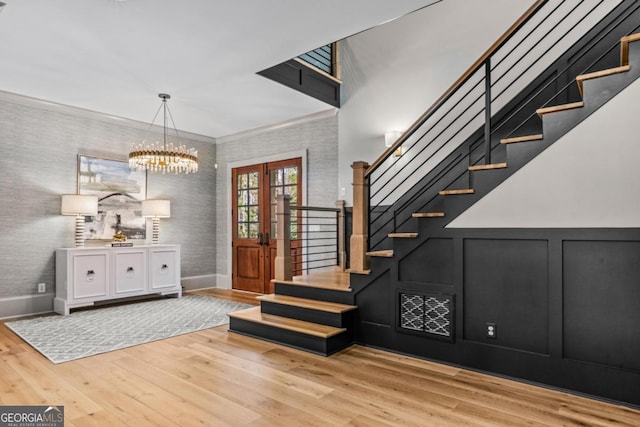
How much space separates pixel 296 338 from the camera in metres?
3.72

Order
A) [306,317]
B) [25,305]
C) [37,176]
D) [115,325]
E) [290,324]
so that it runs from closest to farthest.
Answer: [290,324]
[306,317]
[115,325]
[25,305]
[37,176]

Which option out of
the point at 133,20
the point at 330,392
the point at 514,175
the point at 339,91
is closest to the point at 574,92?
the point at 514,175

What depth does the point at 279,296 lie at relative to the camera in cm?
442

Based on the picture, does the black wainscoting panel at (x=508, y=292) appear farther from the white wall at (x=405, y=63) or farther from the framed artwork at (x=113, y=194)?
the framed artwork at (x=113, y=194)

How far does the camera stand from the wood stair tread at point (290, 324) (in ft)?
11.7

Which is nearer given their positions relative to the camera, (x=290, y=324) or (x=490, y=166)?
(x=490, y=166)

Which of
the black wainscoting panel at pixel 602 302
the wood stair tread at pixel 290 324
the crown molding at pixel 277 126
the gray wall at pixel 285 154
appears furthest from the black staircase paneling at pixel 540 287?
the crown molding at pixel 277 126

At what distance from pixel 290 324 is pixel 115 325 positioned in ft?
7.43

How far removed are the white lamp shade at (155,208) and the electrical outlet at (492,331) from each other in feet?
16.6

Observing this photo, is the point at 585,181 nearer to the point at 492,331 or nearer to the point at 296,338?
the point at 492,331

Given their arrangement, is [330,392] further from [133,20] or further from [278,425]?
[133,20]

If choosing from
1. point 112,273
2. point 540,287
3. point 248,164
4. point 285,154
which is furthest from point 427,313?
point 248,164

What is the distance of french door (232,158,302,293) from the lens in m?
6.47

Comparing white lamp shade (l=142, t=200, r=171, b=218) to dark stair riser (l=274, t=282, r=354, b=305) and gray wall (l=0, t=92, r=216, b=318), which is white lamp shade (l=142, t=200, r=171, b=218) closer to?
gray wall (l=0, t=92, r=216, b=318)
